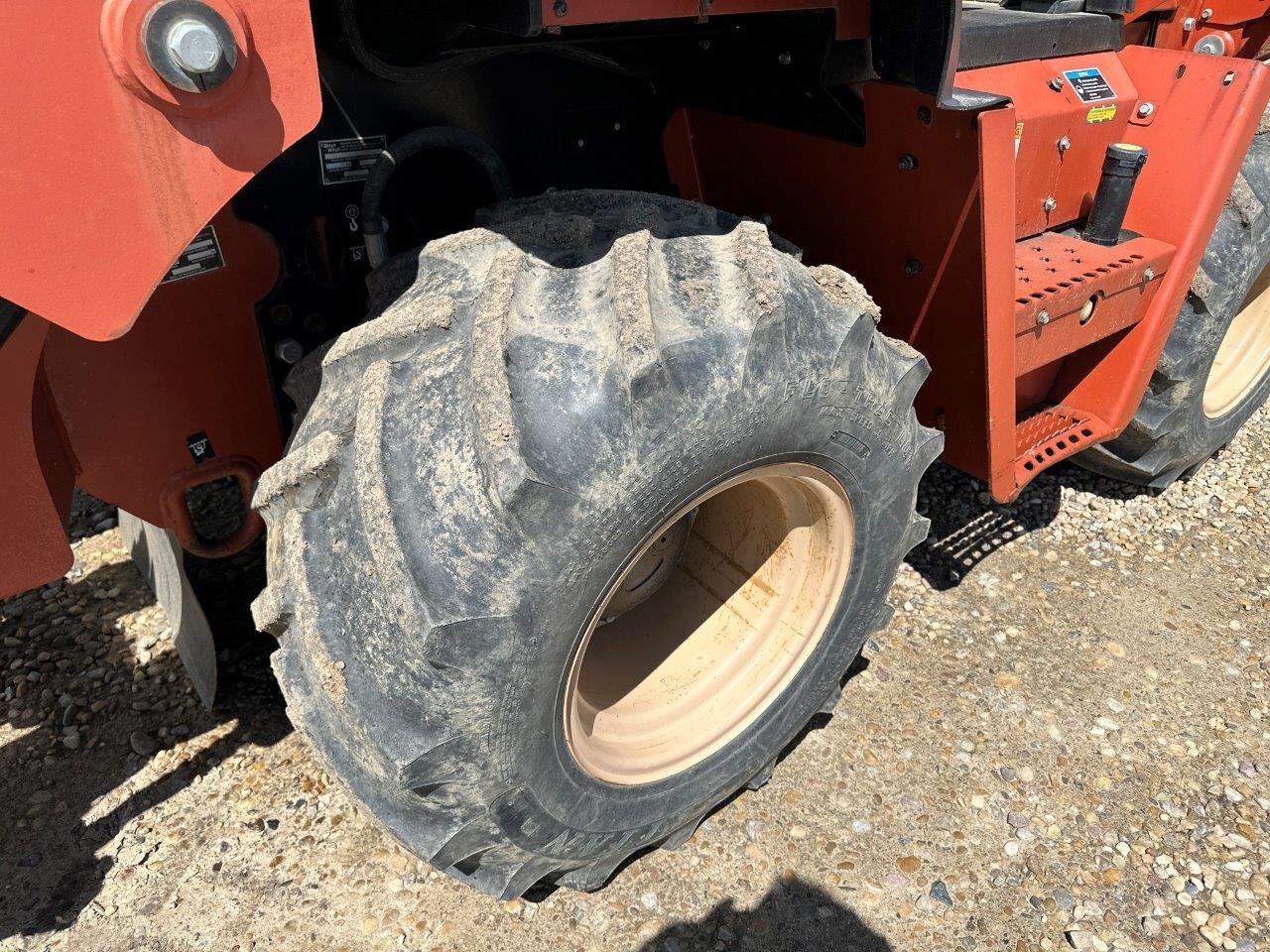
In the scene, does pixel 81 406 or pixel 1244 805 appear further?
pixel 1244 805

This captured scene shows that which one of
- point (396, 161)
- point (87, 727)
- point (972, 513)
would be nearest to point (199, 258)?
point (396, 161)

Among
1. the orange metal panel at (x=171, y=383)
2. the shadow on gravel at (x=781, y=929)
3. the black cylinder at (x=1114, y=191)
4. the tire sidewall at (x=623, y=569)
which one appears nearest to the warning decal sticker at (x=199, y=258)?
the orange metal panel at (x=171, y=383)

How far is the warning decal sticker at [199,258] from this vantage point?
60.6 inches

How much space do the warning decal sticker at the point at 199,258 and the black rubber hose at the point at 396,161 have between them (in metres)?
0.25

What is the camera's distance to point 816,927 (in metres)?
1.91

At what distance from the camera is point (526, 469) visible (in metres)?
1.22

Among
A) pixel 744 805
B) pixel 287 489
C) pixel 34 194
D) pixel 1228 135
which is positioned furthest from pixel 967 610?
pixel 34 194

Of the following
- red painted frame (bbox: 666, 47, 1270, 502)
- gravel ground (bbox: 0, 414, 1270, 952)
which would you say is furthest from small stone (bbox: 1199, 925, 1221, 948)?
red painted frame (bbox: 666, 47, 1270, 502)

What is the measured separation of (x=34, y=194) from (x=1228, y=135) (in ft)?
8.56

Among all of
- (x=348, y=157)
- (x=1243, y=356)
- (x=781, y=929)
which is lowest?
(x=781, y=929)

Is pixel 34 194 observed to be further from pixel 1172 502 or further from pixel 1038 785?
pixel 1172 502

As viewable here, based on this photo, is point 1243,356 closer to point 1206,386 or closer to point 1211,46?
point 1206,386

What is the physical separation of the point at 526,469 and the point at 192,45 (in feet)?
1.93

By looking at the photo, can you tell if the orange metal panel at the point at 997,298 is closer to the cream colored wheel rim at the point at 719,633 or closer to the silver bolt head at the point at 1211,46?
the cream colored wheel rim at the point at 719,633
